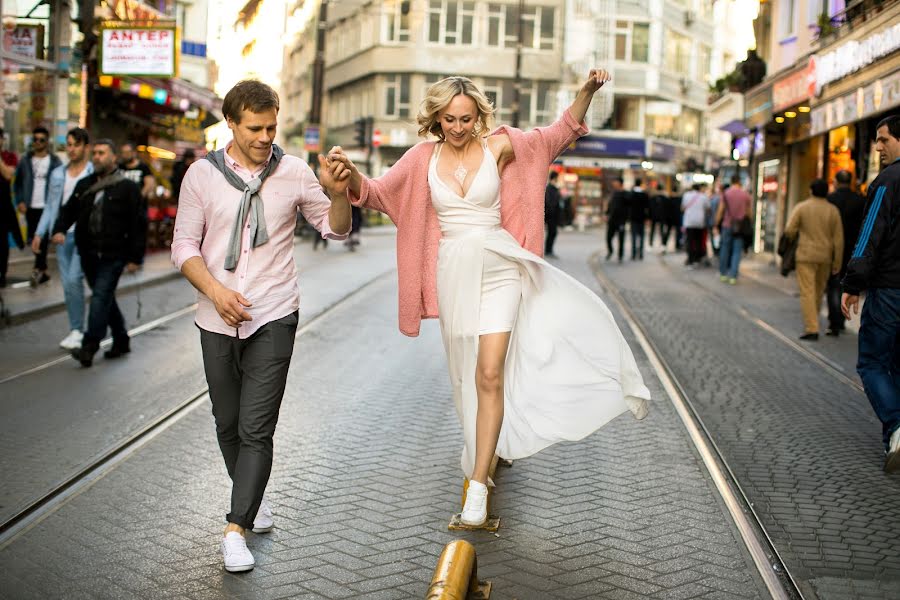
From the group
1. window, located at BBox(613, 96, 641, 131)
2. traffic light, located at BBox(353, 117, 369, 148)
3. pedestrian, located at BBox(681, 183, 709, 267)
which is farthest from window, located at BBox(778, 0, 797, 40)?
window, located at BBox(613, 96, 641, 131)

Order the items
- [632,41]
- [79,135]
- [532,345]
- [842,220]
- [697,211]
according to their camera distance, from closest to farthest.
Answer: [532,345] → [79,135] → [842,220] → [697,211] → [632,41]

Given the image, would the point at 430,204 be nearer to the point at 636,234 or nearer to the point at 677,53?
the point at 636,234

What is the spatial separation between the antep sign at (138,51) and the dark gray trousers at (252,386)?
1748cm

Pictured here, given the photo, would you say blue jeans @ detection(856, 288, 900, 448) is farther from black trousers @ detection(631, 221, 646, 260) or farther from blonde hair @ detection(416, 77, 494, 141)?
black trousers @ detection(631, 221, 646, 260)

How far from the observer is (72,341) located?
Result: 10.5 metres

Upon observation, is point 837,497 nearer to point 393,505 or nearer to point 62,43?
point 393,505

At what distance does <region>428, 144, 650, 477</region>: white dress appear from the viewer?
209 inches

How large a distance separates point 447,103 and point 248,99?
3.07 feet

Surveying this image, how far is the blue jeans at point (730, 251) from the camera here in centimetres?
2073

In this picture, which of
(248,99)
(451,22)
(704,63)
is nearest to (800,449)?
(248,99)

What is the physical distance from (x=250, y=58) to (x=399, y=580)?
106364mm

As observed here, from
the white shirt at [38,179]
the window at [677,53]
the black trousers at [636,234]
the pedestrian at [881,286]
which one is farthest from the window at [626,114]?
the pedestrian at [881,286]

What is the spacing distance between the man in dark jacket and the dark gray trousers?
5.20 m

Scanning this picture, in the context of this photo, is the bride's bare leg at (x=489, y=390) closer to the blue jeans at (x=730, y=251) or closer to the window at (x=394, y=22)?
the blue jeans at (x=730, y=251)
